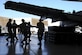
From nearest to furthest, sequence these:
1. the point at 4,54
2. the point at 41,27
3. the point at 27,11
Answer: the point at 4,54, the point at 41,27, the point at 27,11

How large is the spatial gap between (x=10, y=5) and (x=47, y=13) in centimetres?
345

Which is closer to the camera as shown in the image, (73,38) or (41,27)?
(41,27)

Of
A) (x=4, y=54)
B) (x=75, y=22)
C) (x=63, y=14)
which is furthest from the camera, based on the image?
(x=63, y=14)

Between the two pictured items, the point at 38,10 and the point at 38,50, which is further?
the point at 38,10

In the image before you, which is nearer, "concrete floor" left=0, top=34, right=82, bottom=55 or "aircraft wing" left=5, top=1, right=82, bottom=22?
"concrete floor" left=0, top=34, right=82, bottom=55

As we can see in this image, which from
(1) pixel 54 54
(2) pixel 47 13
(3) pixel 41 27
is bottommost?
(1) pixel 54 54

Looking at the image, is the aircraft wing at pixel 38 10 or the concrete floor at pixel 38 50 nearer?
the concrete floor at pixel 38 50

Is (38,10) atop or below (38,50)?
atop

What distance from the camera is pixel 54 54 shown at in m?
8.70

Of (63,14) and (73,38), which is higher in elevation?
(63,14)

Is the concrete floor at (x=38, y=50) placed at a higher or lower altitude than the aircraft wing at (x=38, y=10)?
lower

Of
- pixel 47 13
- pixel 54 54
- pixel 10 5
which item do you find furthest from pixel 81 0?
pixel 54 54

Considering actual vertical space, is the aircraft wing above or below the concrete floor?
above

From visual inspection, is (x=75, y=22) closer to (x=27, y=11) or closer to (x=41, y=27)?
(x=27, y=11)
